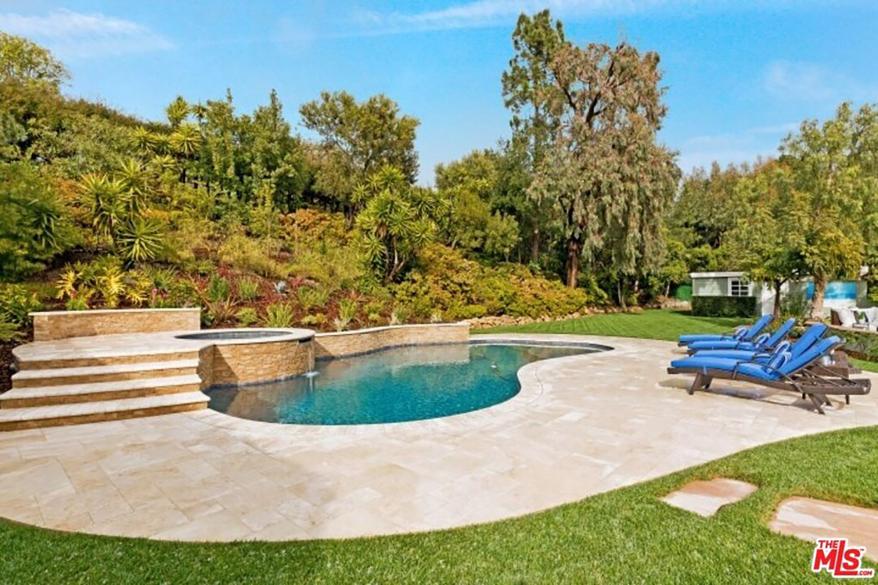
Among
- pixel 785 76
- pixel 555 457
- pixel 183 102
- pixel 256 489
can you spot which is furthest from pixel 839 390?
pixel 183 102

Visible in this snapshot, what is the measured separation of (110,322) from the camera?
9875 millimetres

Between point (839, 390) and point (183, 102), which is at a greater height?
point (183, 102)

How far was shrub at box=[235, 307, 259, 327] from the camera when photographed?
39.5ft

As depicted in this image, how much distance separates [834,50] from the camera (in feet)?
47.4

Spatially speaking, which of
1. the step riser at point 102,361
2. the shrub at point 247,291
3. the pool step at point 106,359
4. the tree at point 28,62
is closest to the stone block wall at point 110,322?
the shrub at point 247,291

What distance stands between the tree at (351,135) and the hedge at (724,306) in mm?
18889

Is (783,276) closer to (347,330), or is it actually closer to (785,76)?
(785,76)

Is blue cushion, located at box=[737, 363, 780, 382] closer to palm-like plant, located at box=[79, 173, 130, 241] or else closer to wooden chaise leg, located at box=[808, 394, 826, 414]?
wooden chaise leg, located at box=[808, 394, 826, 414]

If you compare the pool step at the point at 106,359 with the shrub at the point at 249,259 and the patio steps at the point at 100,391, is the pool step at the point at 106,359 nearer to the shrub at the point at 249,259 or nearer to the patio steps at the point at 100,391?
the patio steps at the point at 100,391

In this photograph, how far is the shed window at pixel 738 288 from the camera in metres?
23.0

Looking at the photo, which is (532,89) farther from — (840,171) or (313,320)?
(313,320)

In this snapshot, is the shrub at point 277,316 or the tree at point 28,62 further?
the tree at point 28,62

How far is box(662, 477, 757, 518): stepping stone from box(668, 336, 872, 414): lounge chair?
323 cm

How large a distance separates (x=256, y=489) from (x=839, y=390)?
7478mm
